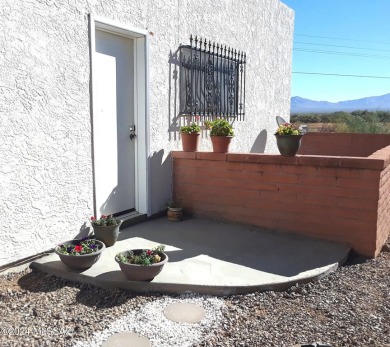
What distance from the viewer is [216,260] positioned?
3939 mm

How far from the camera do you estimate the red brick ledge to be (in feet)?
13.9

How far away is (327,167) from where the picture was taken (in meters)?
4.47

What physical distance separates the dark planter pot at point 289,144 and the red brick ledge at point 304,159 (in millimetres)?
72

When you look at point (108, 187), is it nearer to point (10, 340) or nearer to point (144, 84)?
point (144, 84)

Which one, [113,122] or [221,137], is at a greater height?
[113,122]

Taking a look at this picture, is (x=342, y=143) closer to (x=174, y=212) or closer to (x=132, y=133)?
(x=174, y=212)

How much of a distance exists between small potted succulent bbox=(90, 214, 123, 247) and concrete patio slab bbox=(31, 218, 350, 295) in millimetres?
99

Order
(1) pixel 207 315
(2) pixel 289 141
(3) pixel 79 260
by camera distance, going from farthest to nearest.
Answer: (2) pixel 289 141 → (3) pixel 79 260 → (1) pixel 207 315

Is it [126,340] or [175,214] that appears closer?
[126,340]

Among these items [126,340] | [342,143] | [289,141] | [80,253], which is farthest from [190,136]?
[342,143]

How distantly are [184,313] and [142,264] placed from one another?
56cm

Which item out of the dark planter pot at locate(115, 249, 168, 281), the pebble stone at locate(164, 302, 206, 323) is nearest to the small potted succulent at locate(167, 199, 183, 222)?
the dark planter pot at locate(115, 249, 168, 281)

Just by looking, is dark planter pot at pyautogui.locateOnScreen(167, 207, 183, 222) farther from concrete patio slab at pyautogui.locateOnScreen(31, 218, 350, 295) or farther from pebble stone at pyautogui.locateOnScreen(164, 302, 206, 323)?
pebble stone at pyautogui.locateOnScreen(164, 302, 206, 323)

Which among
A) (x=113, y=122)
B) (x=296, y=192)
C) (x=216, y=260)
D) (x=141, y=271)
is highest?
(x=113, y=122)
